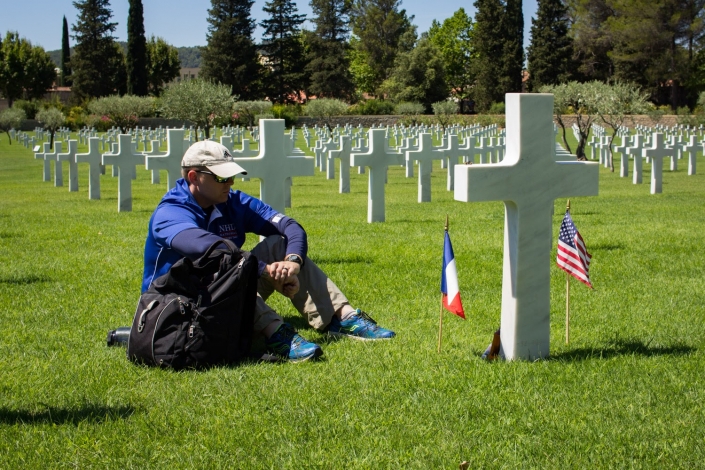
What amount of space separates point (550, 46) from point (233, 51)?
94.8 feet

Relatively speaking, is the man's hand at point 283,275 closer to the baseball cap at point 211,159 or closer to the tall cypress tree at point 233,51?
the baseball cap at point 211,159

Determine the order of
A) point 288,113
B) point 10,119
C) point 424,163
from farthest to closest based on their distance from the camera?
point 288,113
point 10,119
point 424,163

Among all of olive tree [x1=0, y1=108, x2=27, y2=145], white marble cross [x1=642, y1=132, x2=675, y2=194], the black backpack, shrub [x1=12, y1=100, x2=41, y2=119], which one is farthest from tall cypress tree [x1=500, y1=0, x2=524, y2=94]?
the black backpack

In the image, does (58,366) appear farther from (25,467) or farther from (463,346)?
(463,346)

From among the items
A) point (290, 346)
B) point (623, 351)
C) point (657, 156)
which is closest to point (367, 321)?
point (290, 346)

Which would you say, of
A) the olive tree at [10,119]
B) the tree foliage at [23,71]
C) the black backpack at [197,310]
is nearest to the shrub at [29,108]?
the olive tree at [10,119]

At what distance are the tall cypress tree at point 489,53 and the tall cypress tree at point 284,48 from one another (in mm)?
18724

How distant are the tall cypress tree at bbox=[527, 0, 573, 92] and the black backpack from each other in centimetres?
6924

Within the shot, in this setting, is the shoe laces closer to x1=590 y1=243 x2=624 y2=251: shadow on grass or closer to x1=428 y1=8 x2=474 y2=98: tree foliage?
x1=590 y1=243 x2=624 y2=251: shadow on grass

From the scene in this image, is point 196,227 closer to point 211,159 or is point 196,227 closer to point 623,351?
point 211,159

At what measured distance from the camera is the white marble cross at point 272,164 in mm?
8016

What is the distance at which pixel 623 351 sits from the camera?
16.8 ft

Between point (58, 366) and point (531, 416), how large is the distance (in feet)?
8.54

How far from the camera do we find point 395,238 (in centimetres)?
1041
